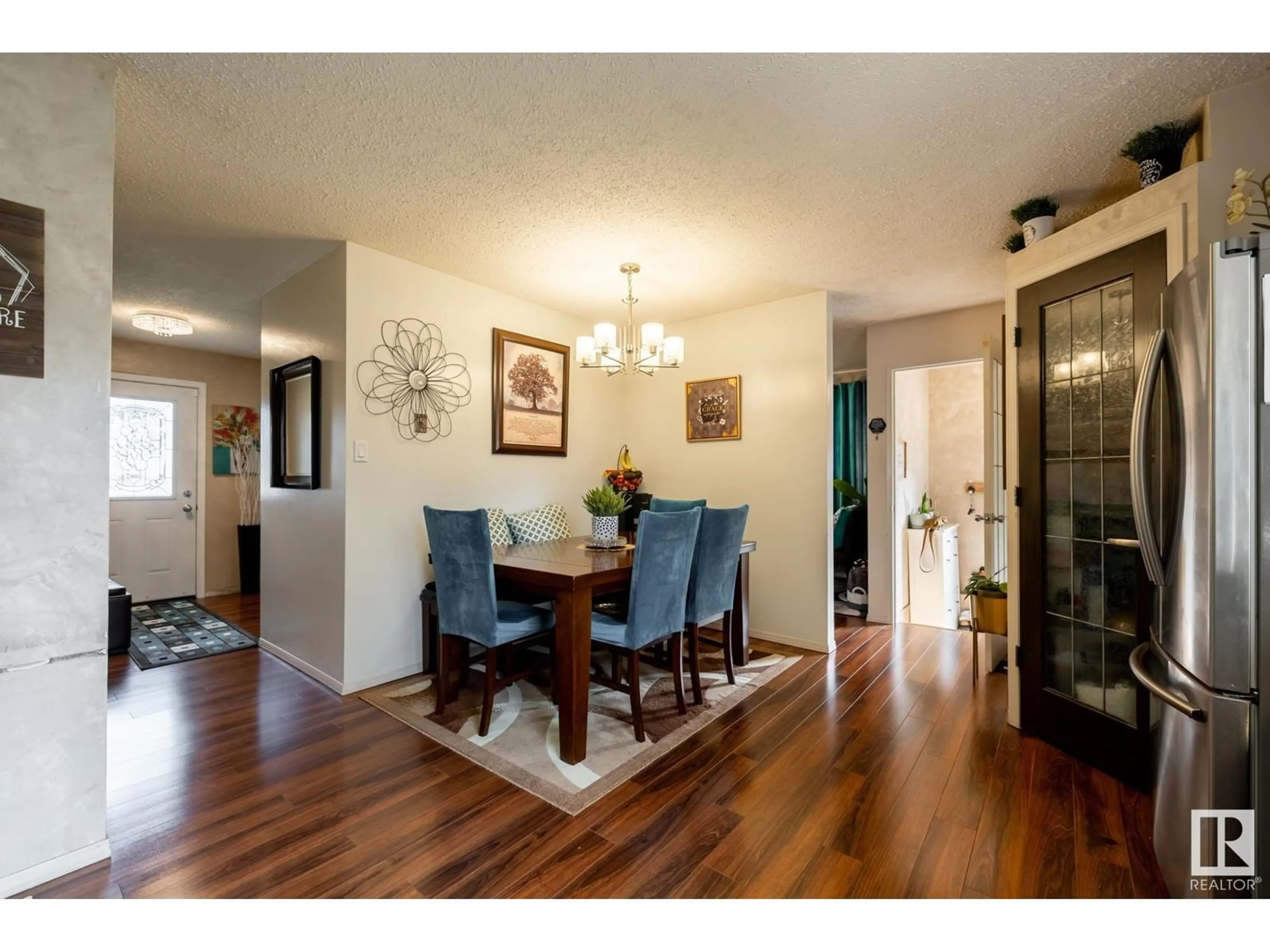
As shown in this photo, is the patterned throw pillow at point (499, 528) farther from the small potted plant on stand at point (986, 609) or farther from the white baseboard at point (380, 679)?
the small potted plant on stand at point (986, 609)

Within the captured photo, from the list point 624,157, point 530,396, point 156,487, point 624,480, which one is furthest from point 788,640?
point 156,487

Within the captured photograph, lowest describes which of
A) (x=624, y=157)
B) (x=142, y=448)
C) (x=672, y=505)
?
(x=672, y=505)

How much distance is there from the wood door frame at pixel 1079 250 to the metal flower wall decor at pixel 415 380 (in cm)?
300

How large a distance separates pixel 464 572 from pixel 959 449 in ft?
16.0

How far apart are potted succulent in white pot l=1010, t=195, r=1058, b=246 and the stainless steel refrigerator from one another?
122 centimetres

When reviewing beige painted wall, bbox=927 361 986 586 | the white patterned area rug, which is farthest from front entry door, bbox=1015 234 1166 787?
beige painted wall, bbox=927 361 986 586

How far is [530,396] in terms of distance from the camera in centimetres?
371

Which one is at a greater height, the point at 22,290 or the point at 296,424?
the point at 22,290

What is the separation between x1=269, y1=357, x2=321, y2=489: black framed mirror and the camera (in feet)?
9.62

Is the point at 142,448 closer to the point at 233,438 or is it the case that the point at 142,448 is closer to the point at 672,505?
the point at 233,438

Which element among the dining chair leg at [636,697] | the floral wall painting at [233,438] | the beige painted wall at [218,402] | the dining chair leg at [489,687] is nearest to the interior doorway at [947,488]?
the dining chair leg at [636,697]

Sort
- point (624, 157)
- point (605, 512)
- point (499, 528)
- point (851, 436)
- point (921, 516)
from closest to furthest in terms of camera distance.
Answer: point (624, 157) < point (605, 512) < point (499, 528) < point (921, 516) < point (851, 436)

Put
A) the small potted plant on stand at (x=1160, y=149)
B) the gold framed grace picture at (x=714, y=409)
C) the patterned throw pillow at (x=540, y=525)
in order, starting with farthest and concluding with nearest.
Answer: the gold framed grace picture at (x=714, y=409) → the patterned throw pillow at (x=540, y=525) → the small potted plant on stand at (x=1160, y=149)

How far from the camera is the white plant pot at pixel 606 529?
2.81 m
